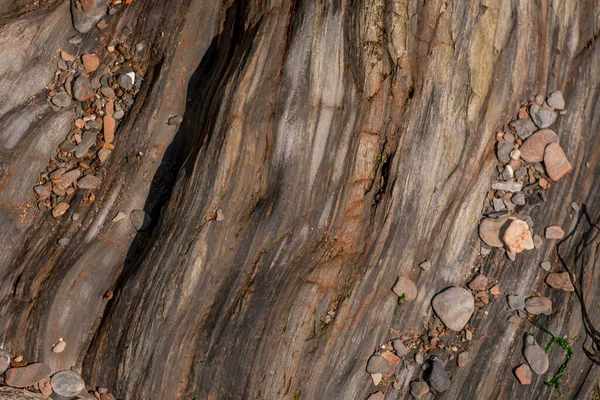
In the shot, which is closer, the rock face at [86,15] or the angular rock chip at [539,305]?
the angular rock chip at [539,305]

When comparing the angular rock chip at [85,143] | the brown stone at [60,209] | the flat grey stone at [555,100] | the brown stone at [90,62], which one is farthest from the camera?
the brown stone at [90,62]

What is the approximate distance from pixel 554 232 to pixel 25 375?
14.6 feet

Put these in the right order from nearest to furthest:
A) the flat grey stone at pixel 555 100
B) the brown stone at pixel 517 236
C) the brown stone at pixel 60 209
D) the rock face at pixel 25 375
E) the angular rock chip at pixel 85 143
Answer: the rock face at pixel 25 375 → the brown stone at pixel 517 236 → the flat grey stone at pixel 555 100 → the brown stone at pixel 60 209 → the angular rock chip at pixel 85 143

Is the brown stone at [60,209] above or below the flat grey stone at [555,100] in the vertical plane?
above

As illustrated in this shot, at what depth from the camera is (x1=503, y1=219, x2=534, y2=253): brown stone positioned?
520 cm

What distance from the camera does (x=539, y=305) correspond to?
520cm

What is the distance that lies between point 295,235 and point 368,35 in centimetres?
166

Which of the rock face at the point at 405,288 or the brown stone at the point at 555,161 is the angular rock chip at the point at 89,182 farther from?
the brown stone at the point at 555,161

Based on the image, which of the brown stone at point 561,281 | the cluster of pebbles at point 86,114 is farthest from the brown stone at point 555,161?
the cluster of pebbles at point 86,114

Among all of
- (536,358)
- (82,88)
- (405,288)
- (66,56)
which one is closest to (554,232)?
(536,358)

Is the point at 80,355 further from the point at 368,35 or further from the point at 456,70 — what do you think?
the point at 456,70

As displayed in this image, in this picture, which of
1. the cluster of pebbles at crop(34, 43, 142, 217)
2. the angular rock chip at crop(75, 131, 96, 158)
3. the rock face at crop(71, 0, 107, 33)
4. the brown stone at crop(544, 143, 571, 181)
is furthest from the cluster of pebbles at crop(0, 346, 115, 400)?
the brown stone at crop(544, 143, 571, 181)

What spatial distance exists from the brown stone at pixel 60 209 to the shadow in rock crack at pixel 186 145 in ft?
2.33

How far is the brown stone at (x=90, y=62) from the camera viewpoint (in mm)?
5852
